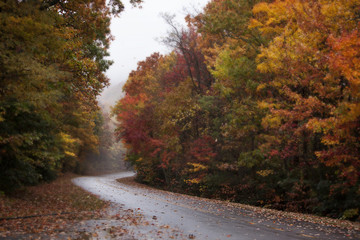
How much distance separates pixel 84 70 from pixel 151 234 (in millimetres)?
6091

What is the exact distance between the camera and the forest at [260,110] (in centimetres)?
1124

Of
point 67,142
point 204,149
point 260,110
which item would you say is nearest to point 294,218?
point 260,110

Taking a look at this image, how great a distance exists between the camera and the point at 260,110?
16703mm

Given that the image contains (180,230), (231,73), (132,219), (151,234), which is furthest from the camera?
(231,73)

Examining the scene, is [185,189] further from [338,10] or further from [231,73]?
[338,10]

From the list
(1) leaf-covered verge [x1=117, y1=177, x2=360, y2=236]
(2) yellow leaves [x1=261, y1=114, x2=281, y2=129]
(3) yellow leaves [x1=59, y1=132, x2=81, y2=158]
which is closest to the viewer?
(1) leaf-covered verge [x1=117, y1=177, x2=360, y2=236]

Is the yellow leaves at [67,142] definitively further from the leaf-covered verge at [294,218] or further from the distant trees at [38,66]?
the leaf-covered verge at [294,218]

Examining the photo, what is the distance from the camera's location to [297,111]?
13.5 m

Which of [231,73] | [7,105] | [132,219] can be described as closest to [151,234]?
[132,219]

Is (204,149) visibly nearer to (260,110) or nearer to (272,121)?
(260,110)

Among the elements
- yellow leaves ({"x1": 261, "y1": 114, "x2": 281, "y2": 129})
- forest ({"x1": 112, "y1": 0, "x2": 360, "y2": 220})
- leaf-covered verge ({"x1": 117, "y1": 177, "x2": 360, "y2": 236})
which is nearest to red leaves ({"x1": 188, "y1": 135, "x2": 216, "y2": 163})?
forest ({"x1": 112, "y1": 0, "x2": 360, "y2": 220})

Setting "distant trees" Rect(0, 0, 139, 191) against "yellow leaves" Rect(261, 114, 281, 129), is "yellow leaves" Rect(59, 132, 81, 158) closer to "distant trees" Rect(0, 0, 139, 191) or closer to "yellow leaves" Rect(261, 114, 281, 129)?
"distant trees" Rect(0, 0, 139, 191)

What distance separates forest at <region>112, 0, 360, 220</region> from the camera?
11241mm

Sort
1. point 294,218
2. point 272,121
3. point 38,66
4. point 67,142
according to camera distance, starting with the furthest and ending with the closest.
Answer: point 67,142
point 272,121
point 294,218
point 38,66
